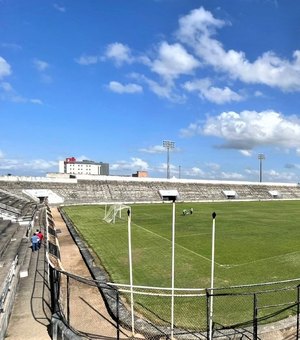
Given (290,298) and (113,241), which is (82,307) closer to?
(290,298)

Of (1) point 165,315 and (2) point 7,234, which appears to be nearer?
(1) point 165,315

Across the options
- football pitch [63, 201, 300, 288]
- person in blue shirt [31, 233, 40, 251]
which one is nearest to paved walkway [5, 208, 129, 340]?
person in blue shirt [31, 233, 40, 251]

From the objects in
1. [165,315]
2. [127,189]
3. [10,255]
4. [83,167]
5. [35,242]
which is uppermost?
[83,167]

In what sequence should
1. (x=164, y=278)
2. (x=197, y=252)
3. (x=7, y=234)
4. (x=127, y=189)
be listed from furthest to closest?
(x=127, y=189), (x=7, y=234), (x=197, y=252), (x=164, y=278)

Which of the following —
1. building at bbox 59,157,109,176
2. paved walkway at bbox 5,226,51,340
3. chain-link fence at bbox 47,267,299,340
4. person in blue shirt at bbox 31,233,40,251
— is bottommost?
chain-link fence at bbox 47,267,299,340

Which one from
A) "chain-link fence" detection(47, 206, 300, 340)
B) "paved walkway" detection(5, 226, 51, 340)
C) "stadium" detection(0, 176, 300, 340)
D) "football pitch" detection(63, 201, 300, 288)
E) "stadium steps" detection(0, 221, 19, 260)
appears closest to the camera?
"paved walkway" detection(5, 226, 51, 340)

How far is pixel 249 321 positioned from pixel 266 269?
7.66 m

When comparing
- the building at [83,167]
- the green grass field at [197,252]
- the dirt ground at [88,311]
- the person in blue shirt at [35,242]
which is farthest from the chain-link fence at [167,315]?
the building at [83,167]

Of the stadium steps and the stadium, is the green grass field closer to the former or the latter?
the stadium

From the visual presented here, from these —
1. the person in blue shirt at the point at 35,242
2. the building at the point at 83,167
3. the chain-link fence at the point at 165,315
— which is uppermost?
the building at the point at 83,167

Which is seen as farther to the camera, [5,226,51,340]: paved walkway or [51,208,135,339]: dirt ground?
[51,208,135,339]: dirt ground

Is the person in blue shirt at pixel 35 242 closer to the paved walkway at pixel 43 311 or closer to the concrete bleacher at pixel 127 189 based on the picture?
the paved walkway at pixel 43 311

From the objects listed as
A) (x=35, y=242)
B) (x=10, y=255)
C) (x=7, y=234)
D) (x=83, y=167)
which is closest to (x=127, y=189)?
(x=7, y=234)

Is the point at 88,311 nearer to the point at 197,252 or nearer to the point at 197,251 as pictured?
the point at 197,252
